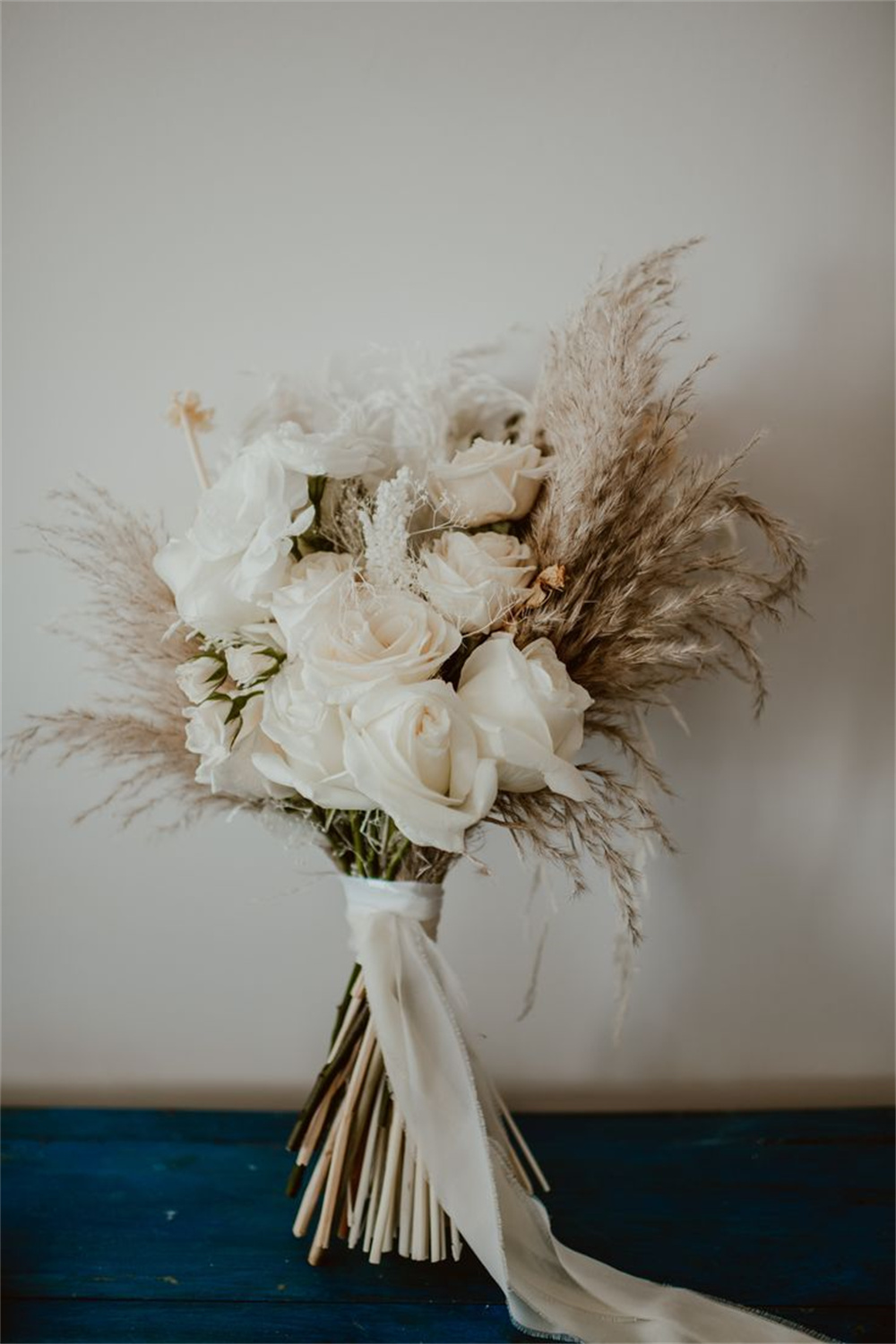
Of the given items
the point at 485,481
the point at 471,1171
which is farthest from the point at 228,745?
the point at 471,1171

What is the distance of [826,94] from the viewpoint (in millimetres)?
1096

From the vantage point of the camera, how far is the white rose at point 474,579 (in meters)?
0.76

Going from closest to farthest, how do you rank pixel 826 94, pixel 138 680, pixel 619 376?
pixel 619 376
pixel 138 680
pixel 826 94

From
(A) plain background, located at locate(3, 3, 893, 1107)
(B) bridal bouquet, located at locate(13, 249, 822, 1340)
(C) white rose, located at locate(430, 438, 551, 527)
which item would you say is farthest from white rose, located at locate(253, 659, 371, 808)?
(A) plain background, located at locate(3, 3, 893, 1107)

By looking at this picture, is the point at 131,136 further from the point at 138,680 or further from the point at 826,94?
the point at 826,94

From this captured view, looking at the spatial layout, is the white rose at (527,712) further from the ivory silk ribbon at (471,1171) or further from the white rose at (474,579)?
the ivory silk ribbon at (471,1171)

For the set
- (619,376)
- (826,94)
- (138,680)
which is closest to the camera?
(619,376)

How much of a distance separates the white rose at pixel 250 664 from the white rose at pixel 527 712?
174 millimetres

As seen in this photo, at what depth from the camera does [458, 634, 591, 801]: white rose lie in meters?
0.71

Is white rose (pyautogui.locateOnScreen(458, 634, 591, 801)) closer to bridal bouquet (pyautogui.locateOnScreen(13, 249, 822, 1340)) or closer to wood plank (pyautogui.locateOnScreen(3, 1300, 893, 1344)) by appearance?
bridal bouquet (pyautogui.locateOnScreen(13, 249, 822, 1340))

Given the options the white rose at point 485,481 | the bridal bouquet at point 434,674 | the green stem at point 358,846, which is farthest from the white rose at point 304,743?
the white rose at point 485,481

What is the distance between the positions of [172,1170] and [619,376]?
962 mm

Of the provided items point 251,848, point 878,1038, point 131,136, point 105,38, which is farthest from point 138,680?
point 878,1038

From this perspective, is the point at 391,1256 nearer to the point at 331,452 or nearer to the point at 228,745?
the point at 228,745
